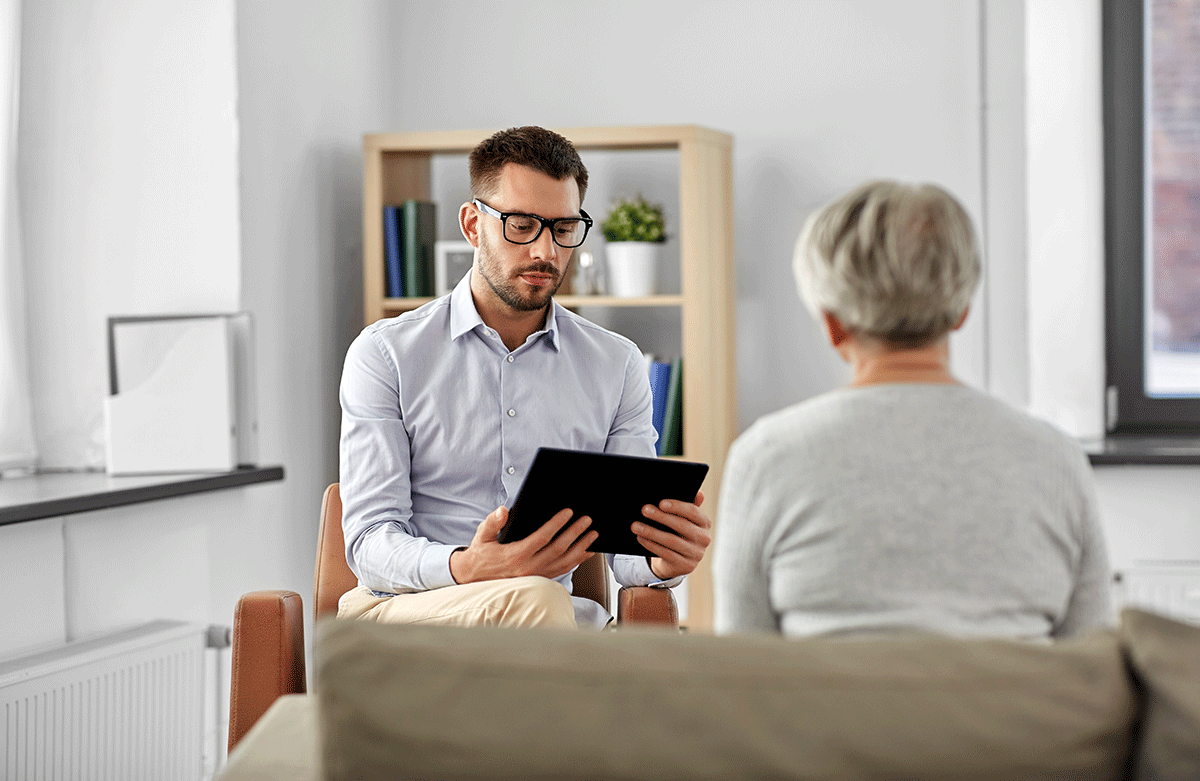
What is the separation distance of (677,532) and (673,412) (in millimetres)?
1451

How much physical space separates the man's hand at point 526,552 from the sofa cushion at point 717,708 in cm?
65

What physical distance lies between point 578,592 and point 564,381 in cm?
38

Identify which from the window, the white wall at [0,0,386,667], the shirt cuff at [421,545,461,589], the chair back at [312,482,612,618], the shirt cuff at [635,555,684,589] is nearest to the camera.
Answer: the shirt cuff at [421,545,461,589]

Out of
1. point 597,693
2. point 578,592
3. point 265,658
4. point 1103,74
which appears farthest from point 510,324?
point 1103,74

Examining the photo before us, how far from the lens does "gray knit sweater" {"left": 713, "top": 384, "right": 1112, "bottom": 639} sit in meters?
0.96

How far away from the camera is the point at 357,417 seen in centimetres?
187

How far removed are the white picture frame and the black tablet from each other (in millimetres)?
1634

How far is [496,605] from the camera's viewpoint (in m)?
1.56

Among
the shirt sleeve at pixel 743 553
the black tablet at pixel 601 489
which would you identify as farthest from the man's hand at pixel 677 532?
the shirt sleeve at pixel 743 553

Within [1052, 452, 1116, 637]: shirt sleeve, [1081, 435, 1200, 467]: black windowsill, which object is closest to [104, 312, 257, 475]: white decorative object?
[1052, 452, 1116, 637]: shirt sleeve

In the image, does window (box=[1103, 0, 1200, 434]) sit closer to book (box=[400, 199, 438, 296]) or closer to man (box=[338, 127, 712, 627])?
man (box=[338, 127, 712, 627])

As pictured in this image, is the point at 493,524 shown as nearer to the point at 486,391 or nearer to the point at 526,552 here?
the point at 526,552

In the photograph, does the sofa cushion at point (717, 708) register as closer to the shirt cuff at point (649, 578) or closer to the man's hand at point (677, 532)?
the man's hand at point (677, 532)

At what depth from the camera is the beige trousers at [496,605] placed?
5.06 feet
